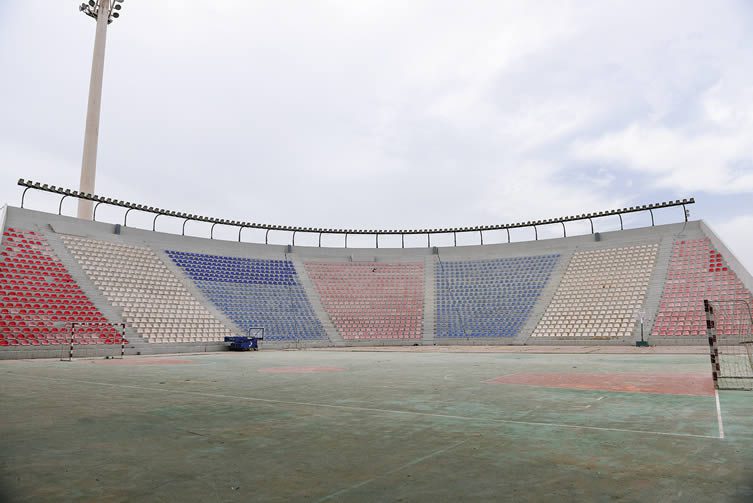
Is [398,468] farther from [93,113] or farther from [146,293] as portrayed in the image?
[93,113]

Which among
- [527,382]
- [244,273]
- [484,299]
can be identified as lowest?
[527,382]

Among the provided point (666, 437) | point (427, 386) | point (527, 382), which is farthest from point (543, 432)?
point (527, 382)

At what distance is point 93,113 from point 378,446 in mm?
56770

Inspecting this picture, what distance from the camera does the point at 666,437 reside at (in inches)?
262

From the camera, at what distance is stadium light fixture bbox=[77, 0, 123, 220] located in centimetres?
4893

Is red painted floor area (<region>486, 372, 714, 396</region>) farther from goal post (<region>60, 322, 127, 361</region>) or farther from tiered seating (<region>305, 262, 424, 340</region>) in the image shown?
tiered seating (<region>305, 262, 424, 340</region>)

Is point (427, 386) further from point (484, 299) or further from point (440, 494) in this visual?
point (484, 299)

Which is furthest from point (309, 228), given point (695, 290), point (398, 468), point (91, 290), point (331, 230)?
point (398, 468)

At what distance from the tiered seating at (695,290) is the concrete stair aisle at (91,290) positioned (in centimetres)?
4157

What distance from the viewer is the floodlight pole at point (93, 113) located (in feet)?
160

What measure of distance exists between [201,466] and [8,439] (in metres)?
3.71

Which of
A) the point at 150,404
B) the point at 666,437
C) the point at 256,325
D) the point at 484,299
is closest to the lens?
the point at 666,437

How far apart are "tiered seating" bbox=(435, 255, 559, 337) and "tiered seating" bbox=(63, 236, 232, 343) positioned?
23.2 meters

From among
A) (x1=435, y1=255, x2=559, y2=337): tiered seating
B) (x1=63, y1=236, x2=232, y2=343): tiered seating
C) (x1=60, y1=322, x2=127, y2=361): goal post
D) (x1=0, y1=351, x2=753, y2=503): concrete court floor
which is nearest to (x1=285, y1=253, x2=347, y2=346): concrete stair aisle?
(x1=63, y1=236, x2=232, y2=343): tiered seating
